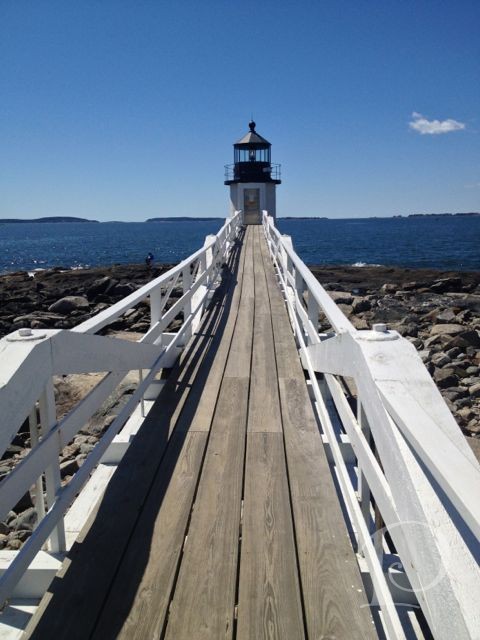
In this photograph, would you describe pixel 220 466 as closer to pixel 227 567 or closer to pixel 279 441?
pixel 279 441

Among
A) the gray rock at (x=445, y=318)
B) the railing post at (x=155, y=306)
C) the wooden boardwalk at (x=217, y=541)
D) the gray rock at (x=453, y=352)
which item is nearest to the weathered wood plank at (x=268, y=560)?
the wooden boardwalk at (x=217, y=541)

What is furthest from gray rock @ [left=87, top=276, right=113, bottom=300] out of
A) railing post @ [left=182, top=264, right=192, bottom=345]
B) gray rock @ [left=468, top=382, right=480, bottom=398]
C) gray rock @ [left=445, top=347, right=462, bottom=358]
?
gray rock @ [left=468, top=382, right=480, bottom=398]

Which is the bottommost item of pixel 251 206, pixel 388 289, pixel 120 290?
pixel 388 289

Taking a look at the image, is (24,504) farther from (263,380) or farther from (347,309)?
(347,309)

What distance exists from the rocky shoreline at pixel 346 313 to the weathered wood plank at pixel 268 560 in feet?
7.26

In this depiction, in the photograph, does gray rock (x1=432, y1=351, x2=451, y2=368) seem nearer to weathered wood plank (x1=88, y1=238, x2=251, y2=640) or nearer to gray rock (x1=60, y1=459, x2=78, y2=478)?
weathered wood plank (x1=88, y1=238, x2=251, y2=640)

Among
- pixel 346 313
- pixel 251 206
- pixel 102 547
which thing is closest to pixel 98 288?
pixel 346 313

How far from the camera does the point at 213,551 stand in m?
2.52

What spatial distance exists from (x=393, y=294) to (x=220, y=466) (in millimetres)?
19981

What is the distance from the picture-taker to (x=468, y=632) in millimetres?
1141

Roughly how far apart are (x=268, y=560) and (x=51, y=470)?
1055 millimetres

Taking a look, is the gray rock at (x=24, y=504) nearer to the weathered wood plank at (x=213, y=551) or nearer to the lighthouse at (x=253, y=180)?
the weathered wood plank at (x=213, y=551)

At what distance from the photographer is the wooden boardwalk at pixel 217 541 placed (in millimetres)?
2113

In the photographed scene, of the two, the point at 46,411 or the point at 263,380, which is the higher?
the point at 46,411
